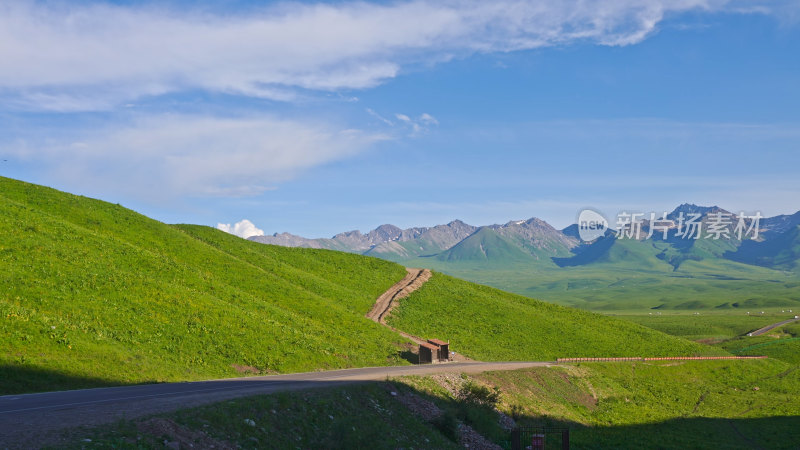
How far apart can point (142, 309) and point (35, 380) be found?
17.3 m

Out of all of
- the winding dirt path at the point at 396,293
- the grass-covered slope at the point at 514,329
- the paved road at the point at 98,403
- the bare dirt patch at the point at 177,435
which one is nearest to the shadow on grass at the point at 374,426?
the bare dirt patch at the point at 177,435

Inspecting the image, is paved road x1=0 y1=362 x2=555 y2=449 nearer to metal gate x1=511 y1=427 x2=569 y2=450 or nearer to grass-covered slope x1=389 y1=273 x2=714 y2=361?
metal gate x1=511 y1=427 x2=569 y2=450

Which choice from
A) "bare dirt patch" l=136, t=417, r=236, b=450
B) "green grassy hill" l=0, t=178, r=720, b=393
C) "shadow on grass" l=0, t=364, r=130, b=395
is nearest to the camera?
"bare dirt patch" l=136, t=417, r=236, b=450

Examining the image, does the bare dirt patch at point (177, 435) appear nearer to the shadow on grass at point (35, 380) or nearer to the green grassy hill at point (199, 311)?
the shadow on grass at point (35, 380)

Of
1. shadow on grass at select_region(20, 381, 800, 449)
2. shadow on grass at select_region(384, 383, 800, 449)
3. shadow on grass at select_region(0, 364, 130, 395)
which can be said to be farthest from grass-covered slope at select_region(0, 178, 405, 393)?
shadow on grass at select_region(384, 383, 800, 449)

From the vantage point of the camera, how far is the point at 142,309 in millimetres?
48438

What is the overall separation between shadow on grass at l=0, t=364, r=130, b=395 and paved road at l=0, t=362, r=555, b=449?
1.53m

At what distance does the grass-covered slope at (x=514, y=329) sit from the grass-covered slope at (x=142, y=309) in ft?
35.1

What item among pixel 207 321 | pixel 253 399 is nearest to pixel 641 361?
pixel 207 321

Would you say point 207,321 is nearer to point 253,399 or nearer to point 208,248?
point 253,399

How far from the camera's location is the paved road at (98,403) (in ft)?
65.7

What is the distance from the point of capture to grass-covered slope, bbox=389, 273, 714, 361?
263ft

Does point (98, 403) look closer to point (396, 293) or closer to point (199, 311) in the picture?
point (199, 311)

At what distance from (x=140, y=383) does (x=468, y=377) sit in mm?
27293
